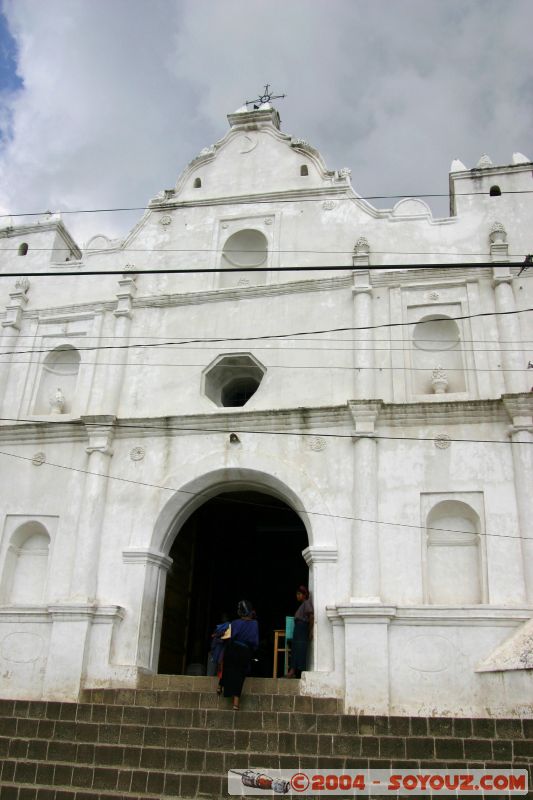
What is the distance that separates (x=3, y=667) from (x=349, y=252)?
10.4 m

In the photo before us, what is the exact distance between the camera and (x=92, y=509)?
45.1 ft

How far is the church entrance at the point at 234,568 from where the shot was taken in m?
15.2

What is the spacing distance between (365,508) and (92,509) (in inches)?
201

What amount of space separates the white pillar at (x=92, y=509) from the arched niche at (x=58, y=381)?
129 centimetres

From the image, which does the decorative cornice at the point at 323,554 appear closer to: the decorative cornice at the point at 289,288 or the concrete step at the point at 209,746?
the concrete step at the point at 209,746

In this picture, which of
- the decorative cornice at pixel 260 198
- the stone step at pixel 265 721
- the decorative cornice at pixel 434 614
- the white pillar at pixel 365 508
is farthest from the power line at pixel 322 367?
the stone step at pixel 265 721

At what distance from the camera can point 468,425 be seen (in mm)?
13062

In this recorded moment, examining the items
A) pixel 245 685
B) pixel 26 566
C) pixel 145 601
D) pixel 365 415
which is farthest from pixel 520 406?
pixel 26 566

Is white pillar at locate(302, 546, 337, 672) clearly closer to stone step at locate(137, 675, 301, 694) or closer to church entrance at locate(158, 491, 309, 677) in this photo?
stone step at locate(137, 675, 301, 694)

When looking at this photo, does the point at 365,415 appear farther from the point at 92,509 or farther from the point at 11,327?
the point at 11,327

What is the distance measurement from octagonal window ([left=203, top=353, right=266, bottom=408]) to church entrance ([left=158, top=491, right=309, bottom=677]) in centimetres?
237

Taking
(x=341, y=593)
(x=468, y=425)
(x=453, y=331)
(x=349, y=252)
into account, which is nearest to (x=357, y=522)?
(x=341, y=593)

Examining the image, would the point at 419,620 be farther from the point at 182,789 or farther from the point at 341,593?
the point at 182,789

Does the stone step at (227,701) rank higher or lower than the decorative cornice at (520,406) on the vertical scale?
lower
